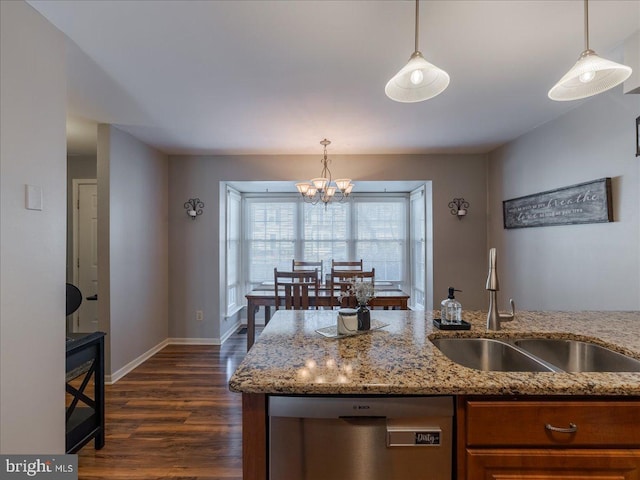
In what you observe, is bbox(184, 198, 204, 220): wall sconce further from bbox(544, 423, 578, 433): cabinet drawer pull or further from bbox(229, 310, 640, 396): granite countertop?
bbox(544, 423, 578, 433): cabinet drawer pull

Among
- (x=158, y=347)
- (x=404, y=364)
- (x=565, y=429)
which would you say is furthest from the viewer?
(x=158, y=347)

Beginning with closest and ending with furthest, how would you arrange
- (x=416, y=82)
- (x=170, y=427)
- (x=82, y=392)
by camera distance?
(x=416, y=82) → (x=82, y=392) → (x=170, y=427)

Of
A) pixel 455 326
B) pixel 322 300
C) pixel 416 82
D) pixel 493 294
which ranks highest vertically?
pixel 416 82

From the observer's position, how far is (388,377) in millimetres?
1036

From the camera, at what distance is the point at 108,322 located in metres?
3.00

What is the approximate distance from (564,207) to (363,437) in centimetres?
284

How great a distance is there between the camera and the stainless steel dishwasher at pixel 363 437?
1.00m

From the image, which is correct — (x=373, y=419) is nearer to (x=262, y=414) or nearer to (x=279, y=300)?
(x=262, y=414)

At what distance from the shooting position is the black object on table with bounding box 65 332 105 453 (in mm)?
1840

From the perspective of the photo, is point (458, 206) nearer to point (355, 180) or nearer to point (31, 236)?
point (355, 180)

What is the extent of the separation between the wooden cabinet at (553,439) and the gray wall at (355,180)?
3.20m

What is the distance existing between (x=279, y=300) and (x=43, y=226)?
7.03 feet

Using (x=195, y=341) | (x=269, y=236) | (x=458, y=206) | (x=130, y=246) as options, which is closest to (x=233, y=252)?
(x=269, y=236)

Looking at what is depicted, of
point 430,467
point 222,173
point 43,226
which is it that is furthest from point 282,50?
point 222,173
